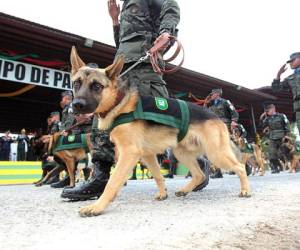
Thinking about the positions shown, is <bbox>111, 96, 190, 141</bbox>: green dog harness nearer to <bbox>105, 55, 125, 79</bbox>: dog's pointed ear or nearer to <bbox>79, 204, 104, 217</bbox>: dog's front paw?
<bbox>105, 55, 125, 79</bbox>: dog's pointed ear

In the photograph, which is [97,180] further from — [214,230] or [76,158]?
[76,158]

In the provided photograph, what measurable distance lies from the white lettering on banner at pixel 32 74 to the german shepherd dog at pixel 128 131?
6.42 metres

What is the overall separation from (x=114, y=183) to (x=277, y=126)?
343 inches

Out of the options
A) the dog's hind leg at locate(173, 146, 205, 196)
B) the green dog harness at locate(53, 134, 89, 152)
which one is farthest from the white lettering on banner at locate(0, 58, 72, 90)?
the dog's hind leg at locate(173, 146, 205, 196)

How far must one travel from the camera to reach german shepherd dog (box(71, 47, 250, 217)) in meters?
2.49

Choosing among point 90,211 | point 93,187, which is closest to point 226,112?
point 93,187

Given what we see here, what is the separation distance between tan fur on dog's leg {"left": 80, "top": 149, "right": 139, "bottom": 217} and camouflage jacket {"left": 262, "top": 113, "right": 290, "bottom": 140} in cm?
842

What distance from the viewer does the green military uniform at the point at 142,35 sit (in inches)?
132

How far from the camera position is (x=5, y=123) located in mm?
17719

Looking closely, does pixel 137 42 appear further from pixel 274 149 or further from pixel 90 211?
pixel 274 149

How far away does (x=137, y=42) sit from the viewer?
3.45 metres

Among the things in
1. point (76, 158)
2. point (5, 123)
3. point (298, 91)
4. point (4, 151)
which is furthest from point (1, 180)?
point (5, 123)

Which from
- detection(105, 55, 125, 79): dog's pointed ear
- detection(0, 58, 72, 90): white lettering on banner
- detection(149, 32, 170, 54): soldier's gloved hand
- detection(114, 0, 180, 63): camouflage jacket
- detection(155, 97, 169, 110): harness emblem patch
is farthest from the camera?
detection(0, 58, 72, 90): white lettering on banner

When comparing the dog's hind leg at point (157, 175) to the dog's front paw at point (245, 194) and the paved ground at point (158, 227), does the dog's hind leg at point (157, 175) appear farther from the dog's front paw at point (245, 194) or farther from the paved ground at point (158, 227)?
the dog's front paw at point (245, 194)
